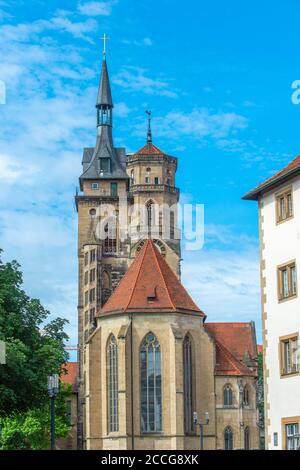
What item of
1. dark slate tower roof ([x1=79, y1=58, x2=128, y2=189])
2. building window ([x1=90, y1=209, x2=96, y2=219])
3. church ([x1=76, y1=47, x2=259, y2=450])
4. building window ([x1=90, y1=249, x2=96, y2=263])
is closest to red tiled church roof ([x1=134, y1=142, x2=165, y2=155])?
dark slate tower roof ([x1=79, y1=58, x2=128, y2=189])

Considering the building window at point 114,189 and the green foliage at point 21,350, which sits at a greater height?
the building window at point 114,189

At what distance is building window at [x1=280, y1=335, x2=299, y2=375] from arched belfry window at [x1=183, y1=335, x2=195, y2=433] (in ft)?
120

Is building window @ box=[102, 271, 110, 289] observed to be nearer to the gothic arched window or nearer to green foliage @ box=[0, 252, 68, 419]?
the gothic arched window

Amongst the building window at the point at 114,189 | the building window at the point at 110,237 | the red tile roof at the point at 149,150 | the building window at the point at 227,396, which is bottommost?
the building window at the point at 227,396

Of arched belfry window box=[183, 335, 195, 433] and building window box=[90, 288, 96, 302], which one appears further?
building window box=[90, 288, 96, 302]

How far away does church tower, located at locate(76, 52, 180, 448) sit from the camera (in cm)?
9988

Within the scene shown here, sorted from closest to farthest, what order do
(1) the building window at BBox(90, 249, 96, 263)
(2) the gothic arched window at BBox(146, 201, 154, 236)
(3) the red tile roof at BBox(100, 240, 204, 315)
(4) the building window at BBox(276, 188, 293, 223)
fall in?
(4) the building window at BBox(276, 188, 293, 223) < (3) the red tile roof at BBox(100, 240, 204, 315) < (1) the building window at BBox(90, 249, 96, 263) < (2) the gothic arched window at BBox(146, 201, 154, 236)

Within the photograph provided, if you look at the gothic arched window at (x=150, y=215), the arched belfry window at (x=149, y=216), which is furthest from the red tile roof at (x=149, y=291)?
the gothic arched window at (x=150, y=215)

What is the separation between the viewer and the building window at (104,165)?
363ft

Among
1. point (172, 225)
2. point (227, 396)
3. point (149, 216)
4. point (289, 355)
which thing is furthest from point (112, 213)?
point (289, 355)

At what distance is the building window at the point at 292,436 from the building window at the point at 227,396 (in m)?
45.0

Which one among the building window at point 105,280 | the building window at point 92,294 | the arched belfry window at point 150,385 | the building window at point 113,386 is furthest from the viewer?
the building window at point 105,280

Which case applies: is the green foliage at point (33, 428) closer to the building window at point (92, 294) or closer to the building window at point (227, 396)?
the building window at point (92, 294)
